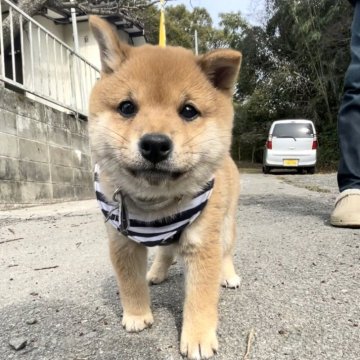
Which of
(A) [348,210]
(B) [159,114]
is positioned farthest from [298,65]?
(B) [159,114]

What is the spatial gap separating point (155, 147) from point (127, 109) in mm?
301

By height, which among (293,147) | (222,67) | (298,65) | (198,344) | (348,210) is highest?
(298,65)

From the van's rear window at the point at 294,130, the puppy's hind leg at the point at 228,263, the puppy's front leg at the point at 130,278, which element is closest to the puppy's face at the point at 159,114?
the puppy's front leg at the point at 130,278

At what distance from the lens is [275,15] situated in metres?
22.0

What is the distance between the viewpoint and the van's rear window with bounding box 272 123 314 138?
52.2ft

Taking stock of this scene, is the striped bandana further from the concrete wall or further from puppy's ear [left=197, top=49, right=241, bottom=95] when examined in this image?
the concrete wall

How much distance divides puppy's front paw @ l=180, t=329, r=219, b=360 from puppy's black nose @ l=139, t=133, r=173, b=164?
67 cm

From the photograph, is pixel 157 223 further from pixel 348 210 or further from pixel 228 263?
pixel 348 210

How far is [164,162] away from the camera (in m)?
1.62

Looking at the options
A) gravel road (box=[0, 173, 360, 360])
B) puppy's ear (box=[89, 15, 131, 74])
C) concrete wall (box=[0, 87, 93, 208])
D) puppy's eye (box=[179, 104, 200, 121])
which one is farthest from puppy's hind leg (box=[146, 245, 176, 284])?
concrete wall (box=[0, 87, 93, 208])

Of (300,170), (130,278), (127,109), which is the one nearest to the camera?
(127,109)

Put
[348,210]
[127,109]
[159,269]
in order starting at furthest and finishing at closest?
1. [348,210]
2. [159,269]
3. [127,109]

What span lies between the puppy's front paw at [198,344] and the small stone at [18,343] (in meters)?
0.61

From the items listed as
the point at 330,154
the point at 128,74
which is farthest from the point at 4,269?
the point at 330,154
